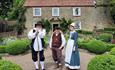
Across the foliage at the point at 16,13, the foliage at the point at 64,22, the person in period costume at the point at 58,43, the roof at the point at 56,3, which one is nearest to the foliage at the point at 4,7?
the foliage at the point at 16,13

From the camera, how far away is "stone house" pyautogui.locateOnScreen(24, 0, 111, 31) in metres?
46.4

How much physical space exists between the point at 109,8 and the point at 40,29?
35.4 meters

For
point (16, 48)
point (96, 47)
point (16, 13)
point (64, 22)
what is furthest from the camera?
point (16, 13)

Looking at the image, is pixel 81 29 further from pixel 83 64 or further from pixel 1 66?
pixel 1 66

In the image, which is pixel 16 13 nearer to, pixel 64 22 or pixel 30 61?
pixel 64 22

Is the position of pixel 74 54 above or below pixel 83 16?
above

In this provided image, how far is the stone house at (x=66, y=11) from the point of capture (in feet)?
152

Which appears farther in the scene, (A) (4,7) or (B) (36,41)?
(A) (4,7)

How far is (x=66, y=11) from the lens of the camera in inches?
1841

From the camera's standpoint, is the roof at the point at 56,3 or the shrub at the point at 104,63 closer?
the shrub at the point at 104,63

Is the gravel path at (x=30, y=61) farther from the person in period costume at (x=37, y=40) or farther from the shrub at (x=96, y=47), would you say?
the person in period costume at (x=37, y=40)

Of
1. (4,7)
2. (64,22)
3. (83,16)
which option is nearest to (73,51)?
(64,22)

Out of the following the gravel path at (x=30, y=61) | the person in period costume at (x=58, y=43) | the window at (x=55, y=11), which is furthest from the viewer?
the window at (x=55, y=11)

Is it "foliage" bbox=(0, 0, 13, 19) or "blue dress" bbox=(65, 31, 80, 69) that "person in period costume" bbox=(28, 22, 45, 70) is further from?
"foliage" bbox=(0, 0, 13, 19)
